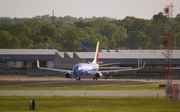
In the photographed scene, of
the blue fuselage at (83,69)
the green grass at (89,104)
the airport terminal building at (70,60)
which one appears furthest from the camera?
the airport terminal building at (70,60)

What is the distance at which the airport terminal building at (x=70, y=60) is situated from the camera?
162 metres

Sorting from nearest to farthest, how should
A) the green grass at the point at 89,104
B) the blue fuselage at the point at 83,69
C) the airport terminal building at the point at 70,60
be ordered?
the green grass at the point at 89,104 < the blue fuselage at the point at 83,69 < the airport terminal building at the point at 70,60

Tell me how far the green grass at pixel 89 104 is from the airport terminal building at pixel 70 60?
80.9 m

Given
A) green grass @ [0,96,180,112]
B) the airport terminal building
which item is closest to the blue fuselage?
the airport terminal building

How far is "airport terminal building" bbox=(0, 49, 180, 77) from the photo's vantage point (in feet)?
530

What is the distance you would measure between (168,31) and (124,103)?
1032 cm

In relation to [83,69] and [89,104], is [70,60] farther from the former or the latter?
[89,104]

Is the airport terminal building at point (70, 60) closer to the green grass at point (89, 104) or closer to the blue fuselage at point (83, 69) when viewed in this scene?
the blue fuselage at point (83, 69)

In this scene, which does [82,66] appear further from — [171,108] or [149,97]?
[171,108]

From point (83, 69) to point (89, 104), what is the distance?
217 ft

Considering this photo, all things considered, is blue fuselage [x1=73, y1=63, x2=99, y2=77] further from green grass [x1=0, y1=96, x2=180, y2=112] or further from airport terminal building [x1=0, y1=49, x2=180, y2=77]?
green grass [x1=0, y1=96, x2=180, y2=112]

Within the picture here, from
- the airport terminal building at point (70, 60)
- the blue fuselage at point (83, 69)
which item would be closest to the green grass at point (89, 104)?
the blue fuselage at point (83, 69)

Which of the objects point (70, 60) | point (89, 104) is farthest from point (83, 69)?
point (89, 104)

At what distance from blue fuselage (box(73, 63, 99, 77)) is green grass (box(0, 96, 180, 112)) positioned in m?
55.4
